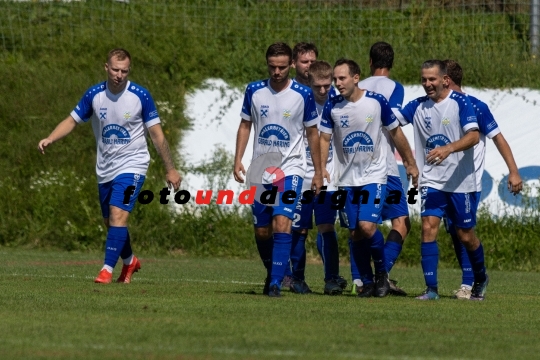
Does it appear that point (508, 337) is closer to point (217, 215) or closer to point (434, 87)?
point (434, 87)

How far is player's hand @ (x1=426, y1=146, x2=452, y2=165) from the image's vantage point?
9672 mm

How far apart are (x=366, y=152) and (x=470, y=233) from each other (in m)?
1.20

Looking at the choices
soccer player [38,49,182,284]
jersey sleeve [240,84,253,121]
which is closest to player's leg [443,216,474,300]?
jersey sleeve [240,84,253,121]

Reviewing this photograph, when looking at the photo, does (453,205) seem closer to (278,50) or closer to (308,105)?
(308,105)

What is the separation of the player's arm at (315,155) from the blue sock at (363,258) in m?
0.83

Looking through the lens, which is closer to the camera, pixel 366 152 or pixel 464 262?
pixel 366 152

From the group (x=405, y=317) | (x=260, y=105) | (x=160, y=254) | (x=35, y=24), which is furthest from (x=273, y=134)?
(x=35, y=24)

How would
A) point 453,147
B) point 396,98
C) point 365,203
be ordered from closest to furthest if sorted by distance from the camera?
1. point 453,147
2. point 365,203
3. point 396,98

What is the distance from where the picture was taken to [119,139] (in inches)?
445

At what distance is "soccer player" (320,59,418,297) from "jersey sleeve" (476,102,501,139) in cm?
70

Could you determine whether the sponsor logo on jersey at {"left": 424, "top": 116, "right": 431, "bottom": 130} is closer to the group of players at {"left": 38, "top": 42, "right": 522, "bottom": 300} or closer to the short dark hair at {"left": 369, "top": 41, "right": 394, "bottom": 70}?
the group of players at {"left": 38, "top": 42, "right": 522, "bottom": 300}

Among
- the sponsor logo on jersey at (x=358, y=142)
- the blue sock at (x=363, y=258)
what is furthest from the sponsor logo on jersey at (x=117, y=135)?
the blue sock at (x=363, y=258)

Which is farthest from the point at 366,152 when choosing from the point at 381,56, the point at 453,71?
the point at 381,56

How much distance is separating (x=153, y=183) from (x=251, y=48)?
5.20m
